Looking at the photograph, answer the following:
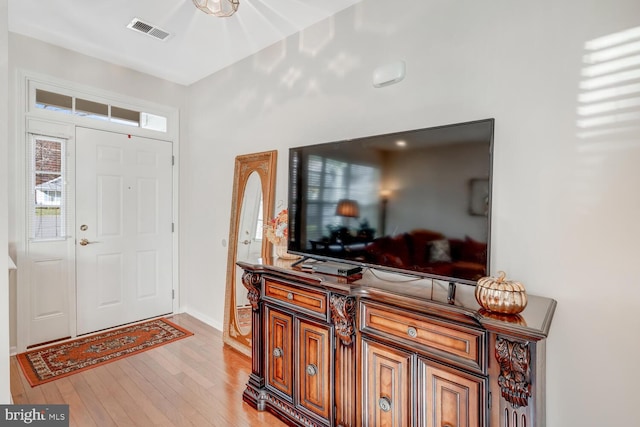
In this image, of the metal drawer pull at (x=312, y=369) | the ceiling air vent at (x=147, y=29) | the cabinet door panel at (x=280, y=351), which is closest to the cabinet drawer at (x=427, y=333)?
the metal drawer pull at (x=312, y=369)

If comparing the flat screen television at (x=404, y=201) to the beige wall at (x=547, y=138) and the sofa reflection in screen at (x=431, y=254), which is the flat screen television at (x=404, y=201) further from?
the beige wall at (x=547, y=138)

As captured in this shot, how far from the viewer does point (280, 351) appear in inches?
83.3

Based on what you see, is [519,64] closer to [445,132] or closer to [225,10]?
[445,132]

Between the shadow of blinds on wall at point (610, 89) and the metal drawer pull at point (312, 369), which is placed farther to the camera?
the metal drawer pull at point (312, 369)

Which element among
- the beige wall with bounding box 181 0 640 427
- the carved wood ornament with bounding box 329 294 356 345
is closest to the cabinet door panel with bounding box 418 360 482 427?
the carved wood ornament with bounding box 329 294 356 345

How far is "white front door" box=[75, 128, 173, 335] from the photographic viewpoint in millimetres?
3303

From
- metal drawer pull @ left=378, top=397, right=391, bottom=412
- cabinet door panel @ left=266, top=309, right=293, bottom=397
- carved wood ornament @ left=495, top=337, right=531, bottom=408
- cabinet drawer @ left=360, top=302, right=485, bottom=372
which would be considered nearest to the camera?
carved wood ornament @ left=495, top=337, right=531, bottom=408

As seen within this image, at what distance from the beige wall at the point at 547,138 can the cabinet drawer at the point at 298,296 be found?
992 mm

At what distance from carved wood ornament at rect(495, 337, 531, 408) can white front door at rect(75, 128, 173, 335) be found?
12.3 ft

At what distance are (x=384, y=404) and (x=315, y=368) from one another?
461 mm

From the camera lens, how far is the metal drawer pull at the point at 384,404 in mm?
1590

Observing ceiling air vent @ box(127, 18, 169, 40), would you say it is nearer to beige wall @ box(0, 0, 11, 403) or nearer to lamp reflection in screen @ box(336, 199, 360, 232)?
beige wall @ box(0, 0, 11, 403)

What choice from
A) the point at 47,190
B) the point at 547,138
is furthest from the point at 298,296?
the point at 47,190

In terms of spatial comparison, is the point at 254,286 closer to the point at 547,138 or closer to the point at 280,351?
the point at 280,351
